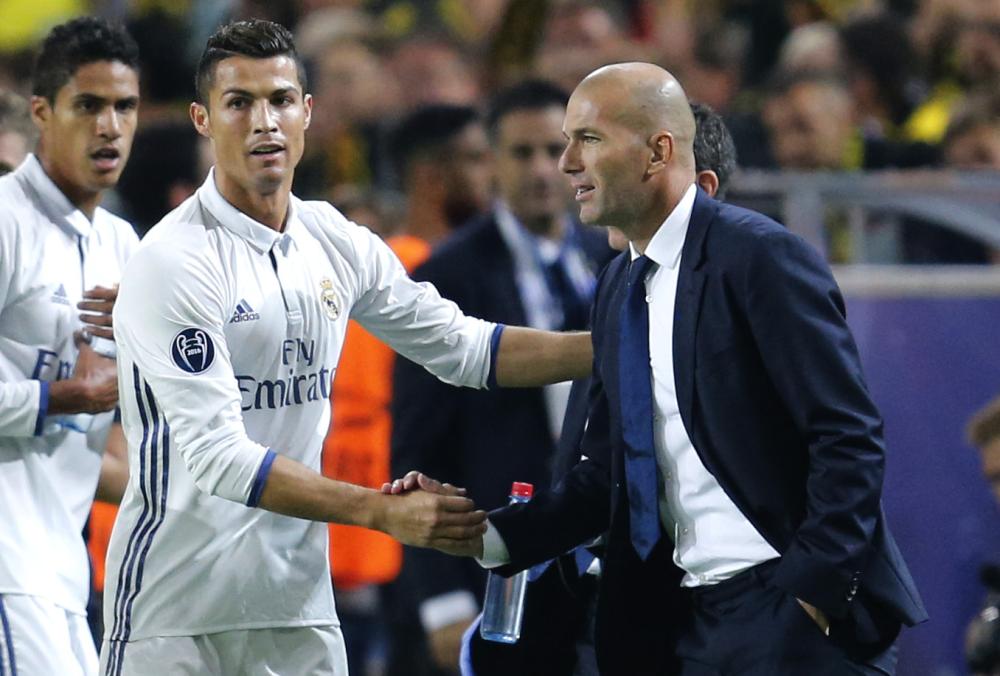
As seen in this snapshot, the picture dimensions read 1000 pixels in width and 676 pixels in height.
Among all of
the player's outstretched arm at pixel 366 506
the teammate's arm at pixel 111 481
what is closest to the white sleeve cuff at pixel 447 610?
the teammate's arm at pixel 111 481

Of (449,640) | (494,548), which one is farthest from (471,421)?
(494,548)

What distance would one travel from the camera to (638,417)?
4.46 metres

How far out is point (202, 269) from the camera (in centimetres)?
448

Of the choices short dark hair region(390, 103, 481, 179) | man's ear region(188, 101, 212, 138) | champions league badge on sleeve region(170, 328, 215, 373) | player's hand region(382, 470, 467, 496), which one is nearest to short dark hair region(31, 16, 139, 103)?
man's ear region(188, 101, 212, 138)

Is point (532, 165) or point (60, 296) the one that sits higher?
point (532, 165)

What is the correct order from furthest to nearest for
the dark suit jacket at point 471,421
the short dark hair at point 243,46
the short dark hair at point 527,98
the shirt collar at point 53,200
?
1. the short dark hair at point 527,98
2. the dark suit jacket at point 471,421
3. the shirt collar at point 53,200
4. the short dark hair at point 243,46

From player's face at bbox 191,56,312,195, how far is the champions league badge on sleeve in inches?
17.3

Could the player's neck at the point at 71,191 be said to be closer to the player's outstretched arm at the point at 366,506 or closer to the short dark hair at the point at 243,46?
the short dark hair at the point at 243,46

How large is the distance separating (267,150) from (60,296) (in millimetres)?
901

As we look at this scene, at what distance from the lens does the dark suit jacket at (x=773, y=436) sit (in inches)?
160

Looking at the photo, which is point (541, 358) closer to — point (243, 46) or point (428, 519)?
point (428, 519)

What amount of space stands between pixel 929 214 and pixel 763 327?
4.00m

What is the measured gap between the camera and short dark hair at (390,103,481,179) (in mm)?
8438

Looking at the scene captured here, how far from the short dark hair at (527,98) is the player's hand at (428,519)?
2843 millimetres
